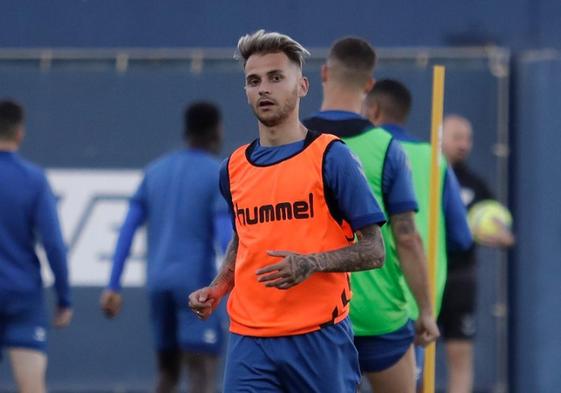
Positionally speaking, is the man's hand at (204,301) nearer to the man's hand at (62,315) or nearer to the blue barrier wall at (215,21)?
the man's hand at (62,315)

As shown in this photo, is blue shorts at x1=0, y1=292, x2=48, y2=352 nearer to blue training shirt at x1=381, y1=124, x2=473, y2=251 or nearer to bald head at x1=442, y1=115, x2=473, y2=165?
blue training shirt at x1=381, y1=124, x2=473, y2=251

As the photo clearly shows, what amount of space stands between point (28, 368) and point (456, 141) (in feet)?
12.1

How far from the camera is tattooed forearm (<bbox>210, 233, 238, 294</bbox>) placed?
609 cm

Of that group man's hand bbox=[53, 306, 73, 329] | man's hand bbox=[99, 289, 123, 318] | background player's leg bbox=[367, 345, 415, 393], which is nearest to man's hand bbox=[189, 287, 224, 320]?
background player's leg bbox=[367, 345, 415, 393]

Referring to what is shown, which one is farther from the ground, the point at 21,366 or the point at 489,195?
the point at 489,195

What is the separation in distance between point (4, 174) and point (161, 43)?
335cm

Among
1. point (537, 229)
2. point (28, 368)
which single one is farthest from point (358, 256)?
point (537, 229)

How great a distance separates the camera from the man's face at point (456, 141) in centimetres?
1111

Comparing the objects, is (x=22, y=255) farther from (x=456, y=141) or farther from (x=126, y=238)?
(x=456, y=141)

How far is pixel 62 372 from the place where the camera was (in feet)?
38.4

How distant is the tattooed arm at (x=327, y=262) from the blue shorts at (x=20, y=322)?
3648 mm

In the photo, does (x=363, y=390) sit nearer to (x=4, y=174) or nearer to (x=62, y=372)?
(x=62, y=372)

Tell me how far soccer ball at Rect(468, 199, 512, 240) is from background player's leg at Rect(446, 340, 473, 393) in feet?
2.50

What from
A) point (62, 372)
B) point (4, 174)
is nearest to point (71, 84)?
point (62, 372)
